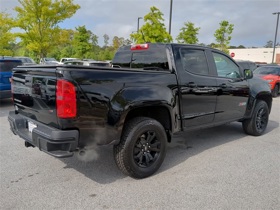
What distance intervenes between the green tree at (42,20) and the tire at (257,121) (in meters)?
15.0

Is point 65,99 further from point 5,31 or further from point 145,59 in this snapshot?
point 5,31

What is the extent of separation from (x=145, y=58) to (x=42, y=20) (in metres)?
15.2

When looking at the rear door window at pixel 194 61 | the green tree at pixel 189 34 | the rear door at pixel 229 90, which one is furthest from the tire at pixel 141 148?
the green tree at pixel 189 34

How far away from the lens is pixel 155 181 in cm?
348

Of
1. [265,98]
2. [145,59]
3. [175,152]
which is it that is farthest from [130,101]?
[265,98]

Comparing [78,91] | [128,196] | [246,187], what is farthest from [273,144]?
[78,91]

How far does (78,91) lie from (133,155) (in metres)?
1.18

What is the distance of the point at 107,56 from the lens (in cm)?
3844

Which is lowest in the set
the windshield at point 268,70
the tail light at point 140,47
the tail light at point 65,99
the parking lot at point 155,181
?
the parking lot at point 155,181

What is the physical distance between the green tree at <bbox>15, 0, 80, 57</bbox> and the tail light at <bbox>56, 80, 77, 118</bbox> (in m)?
15.7

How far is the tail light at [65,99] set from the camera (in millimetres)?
2734

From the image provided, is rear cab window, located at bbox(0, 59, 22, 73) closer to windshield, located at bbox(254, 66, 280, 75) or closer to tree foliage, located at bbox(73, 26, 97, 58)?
windshield, located at bbox(254, 66, 280, 75)

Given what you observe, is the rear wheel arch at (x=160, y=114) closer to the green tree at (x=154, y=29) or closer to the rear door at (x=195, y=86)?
the rear door at (x=195, y=86)

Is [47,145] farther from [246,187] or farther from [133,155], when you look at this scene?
[246,187]
